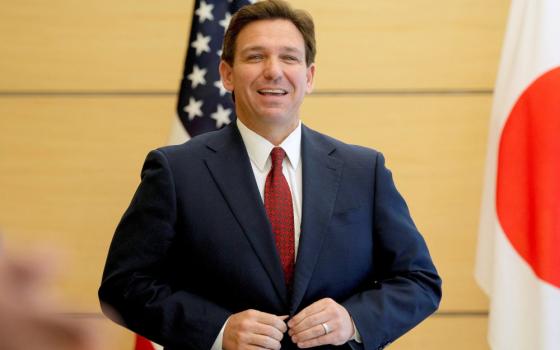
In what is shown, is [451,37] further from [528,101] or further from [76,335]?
[76,335]

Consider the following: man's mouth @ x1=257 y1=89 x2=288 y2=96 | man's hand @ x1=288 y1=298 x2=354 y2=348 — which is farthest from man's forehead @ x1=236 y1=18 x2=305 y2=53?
man's hand @ x1=288 y1=298 x2=354 y2=348

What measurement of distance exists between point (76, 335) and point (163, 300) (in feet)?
4.83

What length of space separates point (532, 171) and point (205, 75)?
4.10ft

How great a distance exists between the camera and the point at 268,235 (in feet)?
5.84

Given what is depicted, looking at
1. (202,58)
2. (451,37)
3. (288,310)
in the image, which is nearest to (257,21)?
(288,310)

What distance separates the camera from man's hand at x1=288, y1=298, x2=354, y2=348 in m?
1.66

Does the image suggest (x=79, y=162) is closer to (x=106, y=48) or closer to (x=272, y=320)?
(x=106, y=48)

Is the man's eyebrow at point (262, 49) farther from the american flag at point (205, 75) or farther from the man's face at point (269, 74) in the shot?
the american flag at point (205, 75)

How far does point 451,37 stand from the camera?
3.30m

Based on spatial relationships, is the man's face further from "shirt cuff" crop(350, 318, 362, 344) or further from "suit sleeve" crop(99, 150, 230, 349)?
"shirt cuff" crop(350, 318, 362, 344)

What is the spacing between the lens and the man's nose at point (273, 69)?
1872 millimetres

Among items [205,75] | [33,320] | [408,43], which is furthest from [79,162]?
[33,320]

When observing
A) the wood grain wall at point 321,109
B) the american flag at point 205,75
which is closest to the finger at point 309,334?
the american flag at point 205,75

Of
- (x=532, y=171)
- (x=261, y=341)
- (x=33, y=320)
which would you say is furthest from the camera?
(x=532, y=171)
